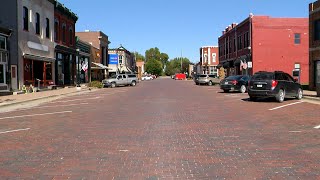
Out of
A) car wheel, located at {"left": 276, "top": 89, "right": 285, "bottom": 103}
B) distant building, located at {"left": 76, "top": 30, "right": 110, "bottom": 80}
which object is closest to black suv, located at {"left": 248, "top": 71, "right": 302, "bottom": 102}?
car wheel, located at {"left": 276, "top": 89, "right": 285, "bottom": 103}

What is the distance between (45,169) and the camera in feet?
22.3

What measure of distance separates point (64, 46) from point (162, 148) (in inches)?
1443

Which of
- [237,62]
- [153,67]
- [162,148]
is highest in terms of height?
[153,67]

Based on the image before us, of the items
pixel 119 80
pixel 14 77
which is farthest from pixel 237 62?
pixel 14 77

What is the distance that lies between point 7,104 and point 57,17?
22934 millimetres

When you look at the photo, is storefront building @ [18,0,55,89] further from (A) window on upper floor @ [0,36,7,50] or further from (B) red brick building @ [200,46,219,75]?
(B) red brick building @ [200,46,219,75]

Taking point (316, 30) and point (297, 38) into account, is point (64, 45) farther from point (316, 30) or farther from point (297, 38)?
point (297, 38)

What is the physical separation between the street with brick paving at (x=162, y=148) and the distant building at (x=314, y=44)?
18.5 metres

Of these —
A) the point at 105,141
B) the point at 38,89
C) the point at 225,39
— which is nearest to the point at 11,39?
the point at 38,89

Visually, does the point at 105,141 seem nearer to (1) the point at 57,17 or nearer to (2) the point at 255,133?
(2) the point at 255,133

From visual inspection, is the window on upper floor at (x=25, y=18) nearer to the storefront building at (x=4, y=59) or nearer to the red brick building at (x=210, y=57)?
the storefront building at (x=4, y=59)

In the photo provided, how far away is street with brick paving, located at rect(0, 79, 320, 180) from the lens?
658cm

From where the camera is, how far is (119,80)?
169ft

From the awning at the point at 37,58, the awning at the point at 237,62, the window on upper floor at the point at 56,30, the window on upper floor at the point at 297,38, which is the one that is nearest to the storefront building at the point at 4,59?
the awning at the point at 37,58
